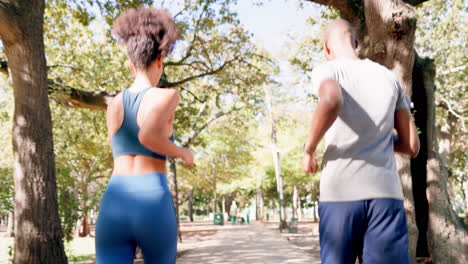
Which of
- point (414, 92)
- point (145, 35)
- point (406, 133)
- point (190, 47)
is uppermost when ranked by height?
point (190, 47)

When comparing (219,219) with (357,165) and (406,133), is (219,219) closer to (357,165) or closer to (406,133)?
(406,133)

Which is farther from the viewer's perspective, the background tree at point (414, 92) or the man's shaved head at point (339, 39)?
the background tree at point (414, 92)

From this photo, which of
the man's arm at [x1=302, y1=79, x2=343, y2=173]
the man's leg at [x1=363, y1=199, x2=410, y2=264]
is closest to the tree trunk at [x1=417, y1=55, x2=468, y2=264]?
the man's leg at [x1=363, y1=199, x2=410, y2=264]

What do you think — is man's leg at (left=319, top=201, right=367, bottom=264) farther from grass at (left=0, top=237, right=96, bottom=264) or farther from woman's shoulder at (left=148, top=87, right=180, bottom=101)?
grass at (left=0, top=237, right=96, bottom=264)

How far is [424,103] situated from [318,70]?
5985 mm

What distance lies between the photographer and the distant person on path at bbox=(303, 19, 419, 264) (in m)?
2.16

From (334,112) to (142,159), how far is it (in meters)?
0.98

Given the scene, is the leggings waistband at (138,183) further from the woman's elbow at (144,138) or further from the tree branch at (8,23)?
the tree branch at (8,23)

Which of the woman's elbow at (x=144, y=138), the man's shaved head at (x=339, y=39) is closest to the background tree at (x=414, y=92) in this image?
the man's shaved head at (x=339, y=39)

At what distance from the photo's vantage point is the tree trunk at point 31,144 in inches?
270

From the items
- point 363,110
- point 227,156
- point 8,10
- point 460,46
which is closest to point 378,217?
point 363,110

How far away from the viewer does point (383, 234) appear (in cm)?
215

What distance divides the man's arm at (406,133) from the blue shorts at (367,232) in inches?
16.1

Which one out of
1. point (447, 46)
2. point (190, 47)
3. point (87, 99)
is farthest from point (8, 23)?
point (447, 46)
